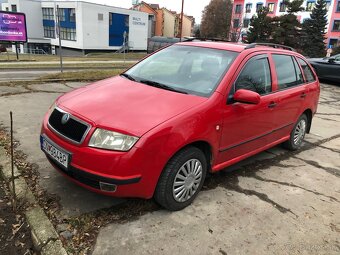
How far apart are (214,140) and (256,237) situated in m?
1.04

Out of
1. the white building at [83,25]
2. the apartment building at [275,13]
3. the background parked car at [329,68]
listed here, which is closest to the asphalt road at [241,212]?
the background parked car at [329,68]

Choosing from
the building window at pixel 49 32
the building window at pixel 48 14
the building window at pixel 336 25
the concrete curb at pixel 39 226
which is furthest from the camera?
the building window at pixel 49 32

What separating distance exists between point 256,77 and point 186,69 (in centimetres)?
89

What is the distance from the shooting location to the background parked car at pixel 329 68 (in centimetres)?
1362

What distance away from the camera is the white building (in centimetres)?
5462

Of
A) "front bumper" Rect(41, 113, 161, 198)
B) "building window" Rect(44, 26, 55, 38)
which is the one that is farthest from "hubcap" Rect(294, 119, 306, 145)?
"building window" Rect(44, 26, 55, 38)

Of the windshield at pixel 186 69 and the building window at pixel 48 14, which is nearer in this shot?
the windshield at pixel 186 69

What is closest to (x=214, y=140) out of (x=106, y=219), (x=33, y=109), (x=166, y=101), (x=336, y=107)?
(x=166, y=101)

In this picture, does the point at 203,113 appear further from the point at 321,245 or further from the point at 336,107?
the point at 336,107

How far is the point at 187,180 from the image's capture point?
10.9ft

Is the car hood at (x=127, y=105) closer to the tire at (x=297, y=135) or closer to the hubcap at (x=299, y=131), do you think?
the tire at (x=297, y=135)

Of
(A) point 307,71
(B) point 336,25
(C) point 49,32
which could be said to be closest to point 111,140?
(A) point 307,71

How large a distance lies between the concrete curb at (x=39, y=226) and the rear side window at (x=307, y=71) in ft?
14.4

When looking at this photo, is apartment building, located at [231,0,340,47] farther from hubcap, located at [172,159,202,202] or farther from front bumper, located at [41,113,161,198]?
front bumper, located at [41,113,161,198]
